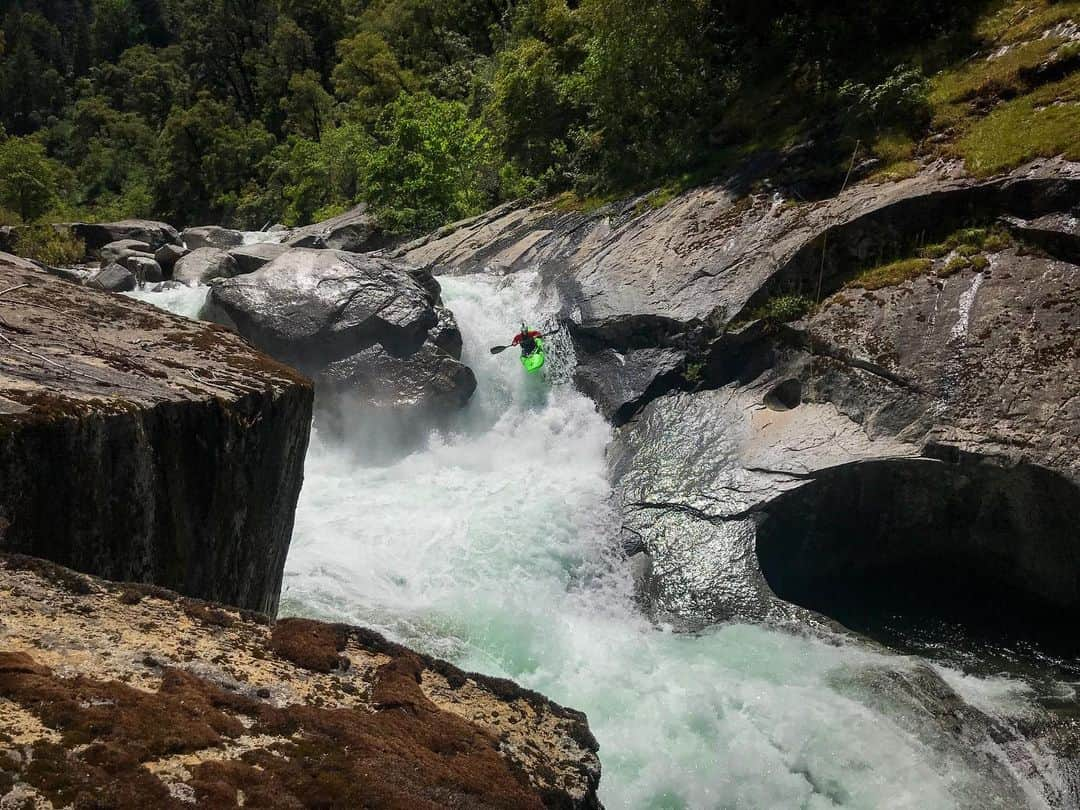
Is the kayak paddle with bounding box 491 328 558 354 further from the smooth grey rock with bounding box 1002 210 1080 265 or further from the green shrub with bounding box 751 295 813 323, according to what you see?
the smooth grey rock with bounding box 1002 210 1080 265

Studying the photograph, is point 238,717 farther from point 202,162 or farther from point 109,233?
point 202,162

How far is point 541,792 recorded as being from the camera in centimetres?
320

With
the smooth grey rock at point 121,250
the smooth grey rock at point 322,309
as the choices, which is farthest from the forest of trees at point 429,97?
the smooth grey rock at point 121,250

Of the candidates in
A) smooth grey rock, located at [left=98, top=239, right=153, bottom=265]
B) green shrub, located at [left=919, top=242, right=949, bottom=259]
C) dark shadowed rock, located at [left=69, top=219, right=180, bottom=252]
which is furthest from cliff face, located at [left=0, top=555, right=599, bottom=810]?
dark shadowed rock, located at [left=69, top=219, right=180, bottom=252]

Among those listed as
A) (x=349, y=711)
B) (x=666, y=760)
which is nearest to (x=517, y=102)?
(x=666, y=760)

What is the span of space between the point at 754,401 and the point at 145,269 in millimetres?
17588

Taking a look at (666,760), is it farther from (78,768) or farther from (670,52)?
(670,52)

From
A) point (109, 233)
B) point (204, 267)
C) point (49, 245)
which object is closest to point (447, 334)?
point (204, 267)

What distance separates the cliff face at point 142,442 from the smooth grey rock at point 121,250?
19.2m

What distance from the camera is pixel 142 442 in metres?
4.55

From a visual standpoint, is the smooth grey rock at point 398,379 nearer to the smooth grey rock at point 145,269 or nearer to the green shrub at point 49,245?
the smooth grey rock at point 145,269

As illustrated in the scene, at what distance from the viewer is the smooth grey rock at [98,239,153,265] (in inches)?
931

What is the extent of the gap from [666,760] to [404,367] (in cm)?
925

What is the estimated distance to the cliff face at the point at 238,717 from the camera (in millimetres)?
2359
